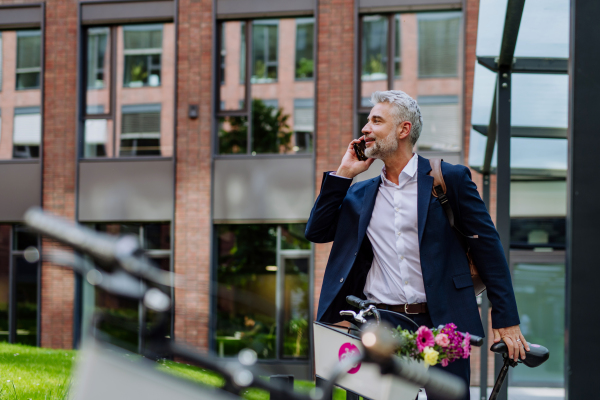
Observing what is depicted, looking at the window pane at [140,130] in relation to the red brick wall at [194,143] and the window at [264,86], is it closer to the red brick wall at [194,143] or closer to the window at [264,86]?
the red brick wall at [194,143]

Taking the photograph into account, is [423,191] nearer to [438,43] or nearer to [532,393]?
[532,393]

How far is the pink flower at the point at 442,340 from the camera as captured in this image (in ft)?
6.71

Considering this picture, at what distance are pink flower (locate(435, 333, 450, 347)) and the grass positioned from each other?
43 centimetres

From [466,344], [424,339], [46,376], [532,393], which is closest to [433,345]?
[424,339]

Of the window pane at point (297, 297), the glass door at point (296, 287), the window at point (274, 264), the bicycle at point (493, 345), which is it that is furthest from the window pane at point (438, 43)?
the bicycle at point (493, 345)

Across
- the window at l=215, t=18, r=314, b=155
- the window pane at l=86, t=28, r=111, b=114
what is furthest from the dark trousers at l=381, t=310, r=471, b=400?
the window pane at l=86, t=28, r=111, b=114

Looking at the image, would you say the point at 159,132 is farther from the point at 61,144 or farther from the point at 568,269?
the point at 568,269

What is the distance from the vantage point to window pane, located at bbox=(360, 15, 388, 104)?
12.6 meters

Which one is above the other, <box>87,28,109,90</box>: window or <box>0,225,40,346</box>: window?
<box>87,28,109,90</box>: window

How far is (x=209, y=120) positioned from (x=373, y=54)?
11.4ft

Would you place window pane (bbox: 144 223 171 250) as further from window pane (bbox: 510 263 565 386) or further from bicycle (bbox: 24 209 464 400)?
bicycle (bbox: 24 209 464 400)

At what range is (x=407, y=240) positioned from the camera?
287 cm

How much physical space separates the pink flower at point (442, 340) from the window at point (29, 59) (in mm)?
13754

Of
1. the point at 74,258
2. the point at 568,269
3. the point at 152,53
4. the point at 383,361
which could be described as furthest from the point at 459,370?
the point at 152,53
